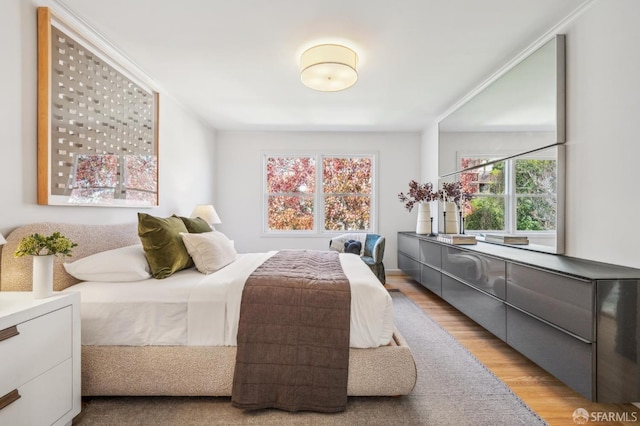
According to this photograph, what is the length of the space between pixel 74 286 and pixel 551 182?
3402mm

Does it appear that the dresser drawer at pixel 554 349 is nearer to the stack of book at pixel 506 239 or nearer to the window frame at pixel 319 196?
the stack of book at pixel 506 239

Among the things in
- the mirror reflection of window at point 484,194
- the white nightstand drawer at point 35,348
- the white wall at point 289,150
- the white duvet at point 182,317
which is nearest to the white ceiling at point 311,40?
the mirror reflection of window at point 484,194

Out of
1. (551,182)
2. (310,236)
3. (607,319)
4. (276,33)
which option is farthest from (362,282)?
(310,236)

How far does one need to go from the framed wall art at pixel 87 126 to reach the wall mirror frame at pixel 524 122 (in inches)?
137

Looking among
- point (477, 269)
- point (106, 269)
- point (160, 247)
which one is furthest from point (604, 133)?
point (106, 269)

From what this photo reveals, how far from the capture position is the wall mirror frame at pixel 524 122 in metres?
2.21

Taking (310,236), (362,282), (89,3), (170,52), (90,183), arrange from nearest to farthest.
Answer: (362,282), (89,3), (90,183), (170,52), (310,236)

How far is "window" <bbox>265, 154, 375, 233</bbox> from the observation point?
515 cm

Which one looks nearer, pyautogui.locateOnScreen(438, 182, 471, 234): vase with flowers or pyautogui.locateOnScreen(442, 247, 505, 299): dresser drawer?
pyautogui.locateOnScreen(442, 247, 505, 299): dresser drawer

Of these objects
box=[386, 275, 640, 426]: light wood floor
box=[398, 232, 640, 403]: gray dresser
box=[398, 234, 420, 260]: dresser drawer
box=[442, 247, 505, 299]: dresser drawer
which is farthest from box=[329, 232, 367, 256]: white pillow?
box=[398, 232, 640, 403]: gray dresser

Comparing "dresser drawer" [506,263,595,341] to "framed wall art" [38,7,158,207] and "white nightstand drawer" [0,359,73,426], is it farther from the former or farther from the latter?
"framed wall art" [38,7,158,207]

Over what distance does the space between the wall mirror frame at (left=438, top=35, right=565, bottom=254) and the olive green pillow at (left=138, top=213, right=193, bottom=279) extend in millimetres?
2810

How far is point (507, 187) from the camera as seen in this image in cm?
275

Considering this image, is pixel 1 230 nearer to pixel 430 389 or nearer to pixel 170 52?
pixel 170 52
